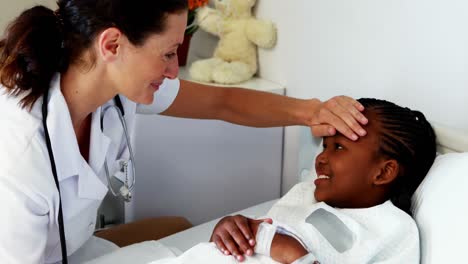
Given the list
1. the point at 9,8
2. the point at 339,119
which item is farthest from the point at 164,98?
the point at 9,8

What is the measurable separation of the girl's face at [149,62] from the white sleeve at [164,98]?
26 cm

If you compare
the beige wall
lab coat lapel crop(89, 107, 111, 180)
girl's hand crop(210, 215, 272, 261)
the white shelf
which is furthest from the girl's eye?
the beige wall

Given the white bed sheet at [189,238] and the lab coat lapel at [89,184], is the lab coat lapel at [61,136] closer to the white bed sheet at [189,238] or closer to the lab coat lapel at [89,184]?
the lab coat lapel at [89,184]

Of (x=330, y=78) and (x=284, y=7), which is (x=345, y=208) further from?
(x=284, y=7)

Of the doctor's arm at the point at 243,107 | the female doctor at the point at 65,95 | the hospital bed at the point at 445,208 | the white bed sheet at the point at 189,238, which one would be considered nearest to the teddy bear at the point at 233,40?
the doctor's arm at the point at 243,107

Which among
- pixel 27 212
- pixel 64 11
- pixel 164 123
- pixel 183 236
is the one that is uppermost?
pixel 64 11

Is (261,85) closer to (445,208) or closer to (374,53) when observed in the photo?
(374,53)

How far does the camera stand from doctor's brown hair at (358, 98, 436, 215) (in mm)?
1289

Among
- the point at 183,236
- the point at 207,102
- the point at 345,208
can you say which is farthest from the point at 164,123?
the point at 345,208

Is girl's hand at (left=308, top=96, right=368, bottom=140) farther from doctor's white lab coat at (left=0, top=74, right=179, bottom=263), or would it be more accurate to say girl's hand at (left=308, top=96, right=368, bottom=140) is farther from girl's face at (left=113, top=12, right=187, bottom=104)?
doctor's white lab coat at (left=0, top=74, right=179, bottom=263)

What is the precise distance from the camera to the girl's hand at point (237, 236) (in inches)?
48.6

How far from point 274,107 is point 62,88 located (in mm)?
587

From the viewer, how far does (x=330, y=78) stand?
190 cm

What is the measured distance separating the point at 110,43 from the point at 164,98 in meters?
0.39
